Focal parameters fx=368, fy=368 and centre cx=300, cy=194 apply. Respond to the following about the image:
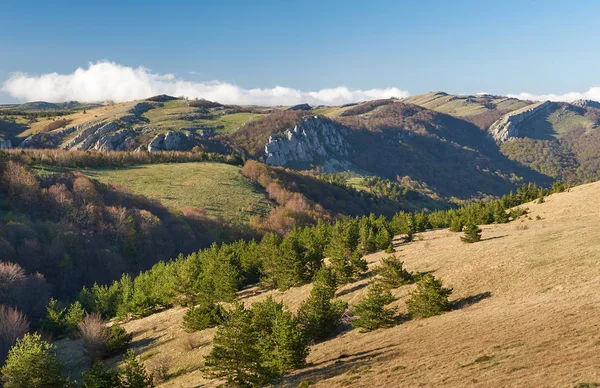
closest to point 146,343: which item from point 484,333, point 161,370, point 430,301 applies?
point 161,370

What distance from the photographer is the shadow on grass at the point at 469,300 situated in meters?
29.1

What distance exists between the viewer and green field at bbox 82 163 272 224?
13175cm

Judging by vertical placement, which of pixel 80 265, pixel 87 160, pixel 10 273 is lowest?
pixel 80 265

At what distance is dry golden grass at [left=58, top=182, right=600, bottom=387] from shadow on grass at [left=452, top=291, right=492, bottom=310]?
0.08 metres

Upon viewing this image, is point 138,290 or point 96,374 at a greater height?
point 96,374

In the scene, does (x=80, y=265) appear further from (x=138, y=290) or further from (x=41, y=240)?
(x=138, y=290)

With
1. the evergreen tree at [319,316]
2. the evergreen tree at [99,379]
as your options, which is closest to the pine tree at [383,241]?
the evergreen tree at [319,316]

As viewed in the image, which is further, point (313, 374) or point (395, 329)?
point (395, 329)

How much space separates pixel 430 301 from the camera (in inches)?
1118

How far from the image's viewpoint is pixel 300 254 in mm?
46594

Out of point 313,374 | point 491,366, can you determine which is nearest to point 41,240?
point 313,374

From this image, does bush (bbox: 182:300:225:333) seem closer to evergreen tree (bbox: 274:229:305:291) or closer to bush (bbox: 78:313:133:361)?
bush (bbox: 78:313:133:361)

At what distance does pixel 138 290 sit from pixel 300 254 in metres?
28.2

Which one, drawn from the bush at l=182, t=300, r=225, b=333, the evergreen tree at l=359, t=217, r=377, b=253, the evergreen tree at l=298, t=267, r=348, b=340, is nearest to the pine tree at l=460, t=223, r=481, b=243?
the evergreen tree at l=359, t=217, r=377, b=253
